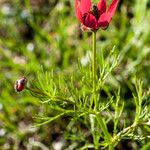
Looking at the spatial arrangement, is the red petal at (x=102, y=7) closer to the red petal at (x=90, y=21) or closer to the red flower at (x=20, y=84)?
the red petal at (x=90, y=21)

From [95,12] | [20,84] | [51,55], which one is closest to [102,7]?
[95,12]

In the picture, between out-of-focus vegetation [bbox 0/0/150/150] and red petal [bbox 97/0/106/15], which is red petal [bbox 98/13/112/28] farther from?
out-of-focus vegetation [bbox 0/0/150/150]

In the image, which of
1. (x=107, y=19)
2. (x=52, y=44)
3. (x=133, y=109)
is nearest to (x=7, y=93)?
(x=52, y=44)

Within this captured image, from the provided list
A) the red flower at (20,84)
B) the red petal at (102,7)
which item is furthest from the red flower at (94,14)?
the red flower at (20,84)

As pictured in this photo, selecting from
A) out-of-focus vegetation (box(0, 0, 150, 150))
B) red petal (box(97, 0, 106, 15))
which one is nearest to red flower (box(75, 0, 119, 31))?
red petal (box(97, 0, 106, 15))

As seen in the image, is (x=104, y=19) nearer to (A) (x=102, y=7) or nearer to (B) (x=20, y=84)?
(A) (x=102, y=7)

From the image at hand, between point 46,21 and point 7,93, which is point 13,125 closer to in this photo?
point 7,93
